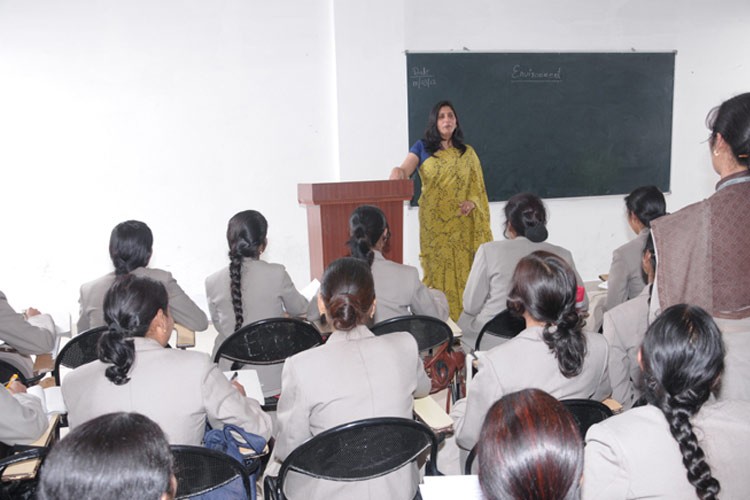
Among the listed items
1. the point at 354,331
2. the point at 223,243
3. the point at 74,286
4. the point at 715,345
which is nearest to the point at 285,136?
the point at 223,243

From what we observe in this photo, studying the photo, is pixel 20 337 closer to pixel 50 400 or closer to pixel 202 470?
pixel 50 400

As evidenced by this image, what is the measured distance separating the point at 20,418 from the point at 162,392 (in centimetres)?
38

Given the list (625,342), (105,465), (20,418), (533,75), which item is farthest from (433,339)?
(533,75)

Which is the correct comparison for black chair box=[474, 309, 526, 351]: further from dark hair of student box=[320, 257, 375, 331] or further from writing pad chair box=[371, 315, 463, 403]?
dark hair of student box=[320, 257, 375, 331]

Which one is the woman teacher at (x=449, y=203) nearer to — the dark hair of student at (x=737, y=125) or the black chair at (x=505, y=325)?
the black chair at (x=505, y=325)

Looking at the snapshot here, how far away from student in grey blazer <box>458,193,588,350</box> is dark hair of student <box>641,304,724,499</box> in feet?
4.90

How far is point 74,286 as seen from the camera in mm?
4738

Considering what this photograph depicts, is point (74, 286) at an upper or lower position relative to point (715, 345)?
lower

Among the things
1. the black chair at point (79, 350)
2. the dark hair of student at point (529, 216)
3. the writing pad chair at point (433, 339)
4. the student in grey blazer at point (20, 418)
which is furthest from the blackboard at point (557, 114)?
the student in grey blazer at point (20, 418)

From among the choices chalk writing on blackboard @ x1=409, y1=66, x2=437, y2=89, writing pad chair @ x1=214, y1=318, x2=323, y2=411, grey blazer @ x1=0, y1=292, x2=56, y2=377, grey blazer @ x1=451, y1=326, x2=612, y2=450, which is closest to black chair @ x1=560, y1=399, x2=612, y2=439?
grey blazer @ x1=451, y1=326, x2=612, y2=450

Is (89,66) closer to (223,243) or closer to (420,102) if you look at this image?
(223,243)

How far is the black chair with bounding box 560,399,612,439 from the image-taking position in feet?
5.35

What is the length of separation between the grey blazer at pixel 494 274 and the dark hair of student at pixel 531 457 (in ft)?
6.06

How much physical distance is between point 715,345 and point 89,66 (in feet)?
14.8
